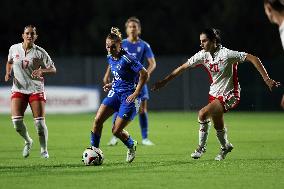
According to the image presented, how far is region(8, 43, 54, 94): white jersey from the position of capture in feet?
44.7

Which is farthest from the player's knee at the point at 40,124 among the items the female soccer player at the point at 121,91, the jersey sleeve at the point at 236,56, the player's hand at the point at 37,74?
the jersey sleeve at the point at 236,56

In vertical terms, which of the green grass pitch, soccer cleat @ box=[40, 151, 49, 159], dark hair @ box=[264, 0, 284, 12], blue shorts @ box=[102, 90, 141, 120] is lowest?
the green grass pitch

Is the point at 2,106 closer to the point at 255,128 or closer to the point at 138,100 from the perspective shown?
the point at 255,128

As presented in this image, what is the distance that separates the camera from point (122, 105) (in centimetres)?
1251

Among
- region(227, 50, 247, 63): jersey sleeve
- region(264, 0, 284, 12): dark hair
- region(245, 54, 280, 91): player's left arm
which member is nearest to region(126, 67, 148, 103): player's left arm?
region(227, 50, 247, 63): jersey sleeve

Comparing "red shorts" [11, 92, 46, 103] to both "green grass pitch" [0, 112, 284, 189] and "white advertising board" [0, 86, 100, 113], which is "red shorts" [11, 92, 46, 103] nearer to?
"green grass pitch" [0, 112, 284, 189]

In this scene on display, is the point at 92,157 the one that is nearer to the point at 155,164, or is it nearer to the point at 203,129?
the point at 155,164

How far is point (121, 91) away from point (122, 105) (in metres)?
0.21

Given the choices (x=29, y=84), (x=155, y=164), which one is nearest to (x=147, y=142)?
(x=29, y=84)

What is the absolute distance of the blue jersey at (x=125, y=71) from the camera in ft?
40.8

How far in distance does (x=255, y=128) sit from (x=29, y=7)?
20.4 m

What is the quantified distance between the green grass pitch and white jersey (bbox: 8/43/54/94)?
1124mm

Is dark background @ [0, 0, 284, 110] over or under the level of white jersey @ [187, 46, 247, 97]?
over

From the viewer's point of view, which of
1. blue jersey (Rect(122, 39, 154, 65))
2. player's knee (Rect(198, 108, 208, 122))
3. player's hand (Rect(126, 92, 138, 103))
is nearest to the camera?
player's hand (Rect(126, 92, 138, 103))
